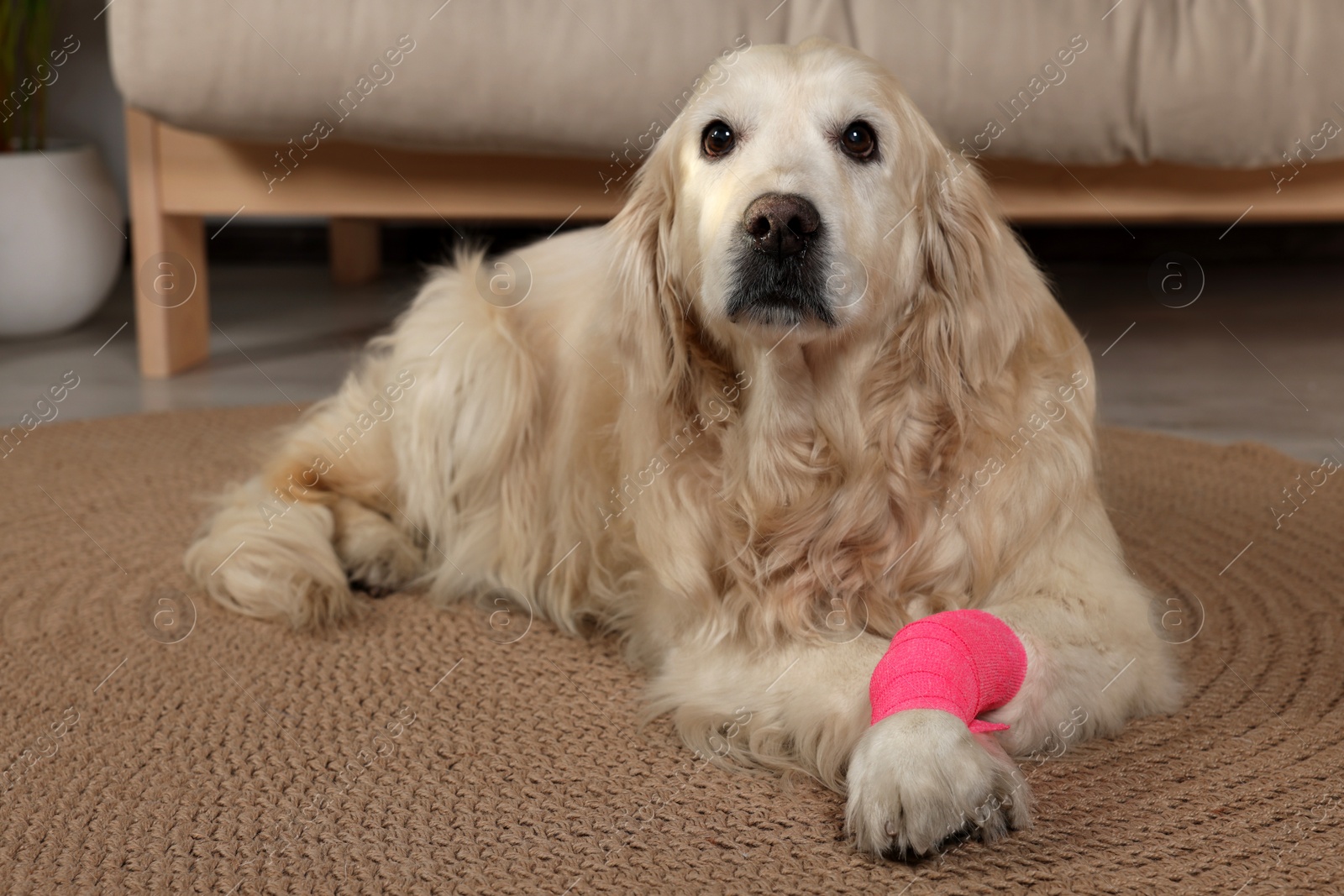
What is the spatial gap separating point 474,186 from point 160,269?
0.82 m

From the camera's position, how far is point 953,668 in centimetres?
113

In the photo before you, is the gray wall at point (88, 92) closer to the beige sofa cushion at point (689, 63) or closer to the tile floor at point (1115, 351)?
the tile floor at point (1115, 351)

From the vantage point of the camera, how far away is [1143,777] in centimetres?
122

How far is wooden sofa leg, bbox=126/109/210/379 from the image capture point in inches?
112

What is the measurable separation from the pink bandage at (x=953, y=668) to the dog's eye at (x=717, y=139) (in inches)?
22.9

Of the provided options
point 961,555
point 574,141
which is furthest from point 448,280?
point 961,555

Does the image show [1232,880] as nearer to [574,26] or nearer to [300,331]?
[574,26]

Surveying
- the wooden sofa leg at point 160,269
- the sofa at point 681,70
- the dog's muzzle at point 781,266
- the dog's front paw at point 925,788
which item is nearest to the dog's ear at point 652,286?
the dog's muzzle at point 781,266

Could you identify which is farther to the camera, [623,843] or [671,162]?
[671,162]

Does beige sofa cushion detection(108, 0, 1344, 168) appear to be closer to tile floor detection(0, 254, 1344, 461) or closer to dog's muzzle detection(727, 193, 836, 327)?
tile floor detection(0, 254, 1344, 461)

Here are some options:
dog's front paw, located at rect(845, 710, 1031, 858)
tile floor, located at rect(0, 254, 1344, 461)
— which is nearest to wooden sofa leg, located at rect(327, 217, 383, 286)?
tile floor, located at rect(0, 254, 1344, 461)

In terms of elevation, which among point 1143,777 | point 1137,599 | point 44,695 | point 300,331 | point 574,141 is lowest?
point 300,331

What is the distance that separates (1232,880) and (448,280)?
4.80 ft

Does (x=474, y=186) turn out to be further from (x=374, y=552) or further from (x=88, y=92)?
(x=88, y=92)
